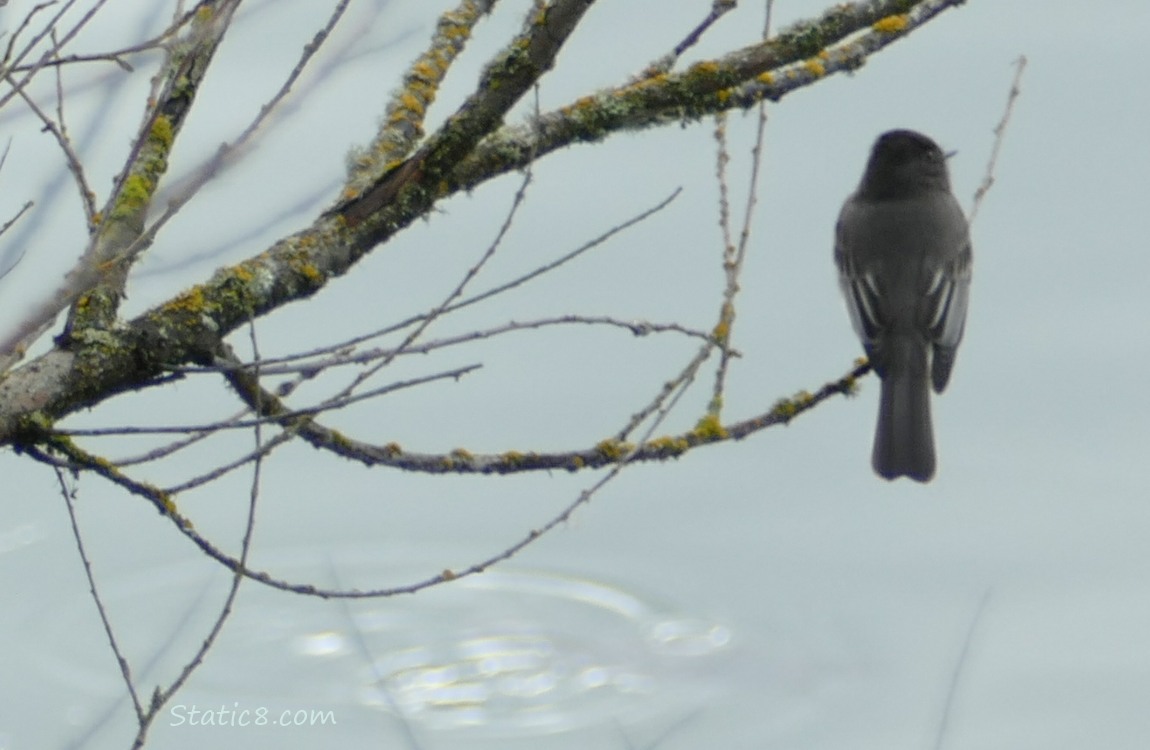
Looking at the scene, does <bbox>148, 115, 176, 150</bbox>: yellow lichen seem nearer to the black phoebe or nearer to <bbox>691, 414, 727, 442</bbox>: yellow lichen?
<bbox>691, 414, 727, 442</bbox>: yellow lichen

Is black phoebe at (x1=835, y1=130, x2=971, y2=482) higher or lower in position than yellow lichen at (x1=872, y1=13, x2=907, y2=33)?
higher

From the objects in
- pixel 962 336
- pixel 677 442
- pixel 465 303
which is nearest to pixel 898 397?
pixel 962 336

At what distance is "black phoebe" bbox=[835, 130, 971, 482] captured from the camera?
5.18 metres

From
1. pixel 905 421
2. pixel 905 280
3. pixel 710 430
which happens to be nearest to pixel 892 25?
pixel 710 430

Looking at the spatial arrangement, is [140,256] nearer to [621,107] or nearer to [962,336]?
[621,107]

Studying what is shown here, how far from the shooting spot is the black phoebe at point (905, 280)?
5184mm

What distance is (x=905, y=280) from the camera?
5.69m

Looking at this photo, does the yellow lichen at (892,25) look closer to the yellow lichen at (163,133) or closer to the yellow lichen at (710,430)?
the yellow lichen at (710,430)

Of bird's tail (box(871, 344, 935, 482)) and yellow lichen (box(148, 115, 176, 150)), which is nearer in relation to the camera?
yellow lichen (box(148, 115, 176, 150))

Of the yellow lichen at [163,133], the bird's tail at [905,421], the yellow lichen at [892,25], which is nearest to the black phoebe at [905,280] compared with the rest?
the bird's tail at [905,421]

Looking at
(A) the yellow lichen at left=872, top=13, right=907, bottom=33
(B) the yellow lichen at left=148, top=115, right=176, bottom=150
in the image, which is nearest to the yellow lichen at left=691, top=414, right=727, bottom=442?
(A) the yellow lichen at left=872, top=13, right=907, bottom=33

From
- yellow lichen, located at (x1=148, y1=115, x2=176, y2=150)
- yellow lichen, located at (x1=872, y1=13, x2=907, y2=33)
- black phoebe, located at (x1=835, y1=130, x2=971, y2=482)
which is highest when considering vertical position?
black phoebe, located at (x1=835, y1=130, x2=971, y2=482)

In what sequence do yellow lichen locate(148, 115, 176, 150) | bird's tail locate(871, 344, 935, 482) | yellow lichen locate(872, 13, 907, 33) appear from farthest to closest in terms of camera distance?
1. bird's tail locate(871, 344, 935, 482)
2. yellow lichen locate(872, 13, 907, 33)
3. yellow lichen locate(148, 115, 176, 150)

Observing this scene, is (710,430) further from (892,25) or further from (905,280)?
(905,280)
